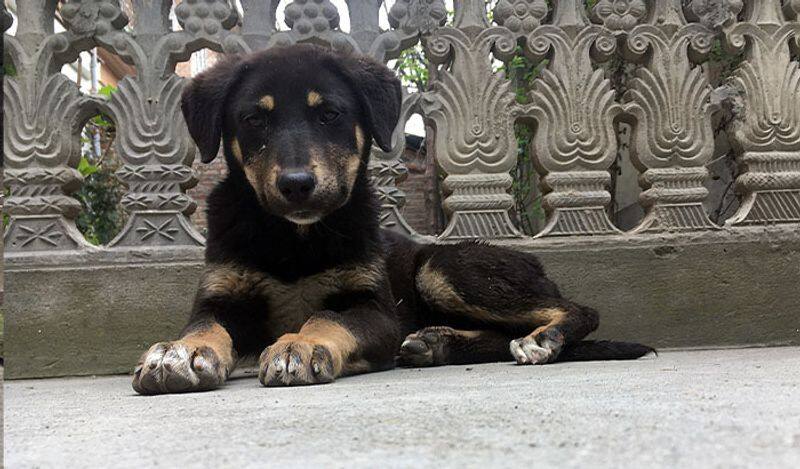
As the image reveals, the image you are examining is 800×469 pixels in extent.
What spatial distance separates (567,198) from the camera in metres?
4.51

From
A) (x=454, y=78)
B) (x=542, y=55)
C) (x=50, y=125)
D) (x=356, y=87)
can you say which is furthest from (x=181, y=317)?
(x=542, y=55)

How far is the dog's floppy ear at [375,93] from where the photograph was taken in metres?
3.75

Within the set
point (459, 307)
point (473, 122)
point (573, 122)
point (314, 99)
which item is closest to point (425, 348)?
point (459, 307)

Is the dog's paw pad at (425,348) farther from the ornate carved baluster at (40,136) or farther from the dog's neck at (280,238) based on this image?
the ornate carved baluster at (40,136)

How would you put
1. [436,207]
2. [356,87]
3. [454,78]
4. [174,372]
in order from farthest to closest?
[436,207], [454,78], [356,87], [174,372]

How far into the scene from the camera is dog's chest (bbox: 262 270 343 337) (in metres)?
3.62

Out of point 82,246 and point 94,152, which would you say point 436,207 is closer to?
Answer: point 94,152

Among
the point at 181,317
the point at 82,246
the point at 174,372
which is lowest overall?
the point at 181,317

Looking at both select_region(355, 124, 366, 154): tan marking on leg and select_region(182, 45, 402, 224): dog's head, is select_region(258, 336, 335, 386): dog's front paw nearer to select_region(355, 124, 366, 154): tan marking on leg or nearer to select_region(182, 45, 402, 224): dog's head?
select_region(182, 45, 402, 224): dog's head

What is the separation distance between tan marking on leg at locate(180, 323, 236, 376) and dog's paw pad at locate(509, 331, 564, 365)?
134 centimetres

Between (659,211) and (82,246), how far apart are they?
356cm

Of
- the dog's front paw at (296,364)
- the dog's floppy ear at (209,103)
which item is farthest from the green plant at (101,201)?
the dog's front paw at (296,364)

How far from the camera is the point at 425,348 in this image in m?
3.75

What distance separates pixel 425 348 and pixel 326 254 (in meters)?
0.72
